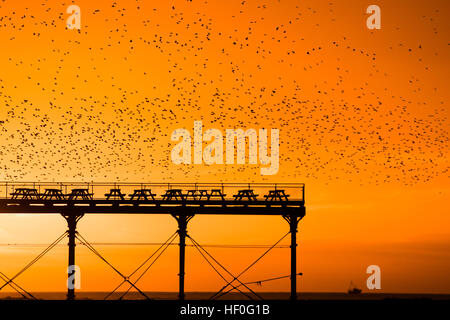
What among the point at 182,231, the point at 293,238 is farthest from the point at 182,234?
the point at 293,238

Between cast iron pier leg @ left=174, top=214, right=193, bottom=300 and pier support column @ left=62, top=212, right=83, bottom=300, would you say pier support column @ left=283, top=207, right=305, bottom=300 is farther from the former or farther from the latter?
pier support column @ left=62, top=212, right=83, bottom=300

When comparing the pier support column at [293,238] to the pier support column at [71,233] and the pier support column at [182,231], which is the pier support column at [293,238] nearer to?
the pier support column at [182,231]

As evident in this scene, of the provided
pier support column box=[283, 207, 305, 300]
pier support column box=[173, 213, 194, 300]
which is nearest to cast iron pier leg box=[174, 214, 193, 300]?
pier support column box=[173, 213, 194, 300]

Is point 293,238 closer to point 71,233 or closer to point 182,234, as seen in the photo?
point 182,234

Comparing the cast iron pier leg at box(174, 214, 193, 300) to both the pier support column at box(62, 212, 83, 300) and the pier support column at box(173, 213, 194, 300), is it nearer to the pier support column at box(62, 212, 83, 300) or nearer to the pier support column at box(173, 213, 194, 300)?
the pier support column at box(173, 213, 194, 300)

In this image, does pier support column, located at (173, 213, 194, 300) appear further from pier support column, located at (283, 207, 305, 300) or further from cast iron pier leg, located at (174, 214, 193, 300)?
pier support column, located at (283, 207, 305, 300)

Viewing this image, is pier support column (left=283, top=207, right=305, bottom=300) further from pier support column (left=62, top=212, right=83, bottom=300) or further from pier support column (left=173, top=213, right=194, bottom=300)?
pier support column (left=62, top=212, right=83, bottom=300)

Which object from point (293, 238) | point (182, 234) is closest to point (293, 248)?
point (293, 238)

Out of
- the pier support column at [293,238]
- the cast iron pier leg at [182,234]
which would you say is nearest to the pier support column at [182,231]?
the cast iron pier leg at [182,234]
